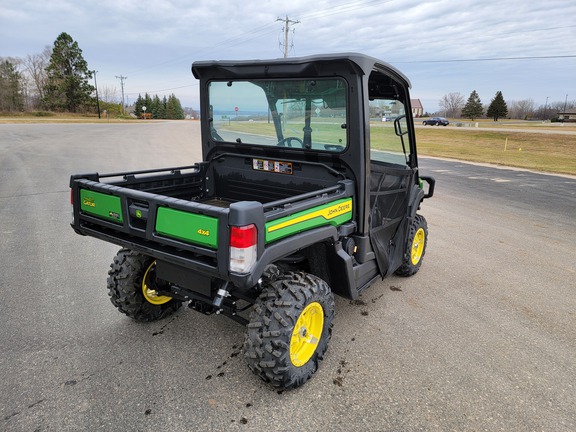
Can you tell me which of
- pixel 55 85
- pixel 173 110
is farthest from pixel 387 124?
pixel 173 110

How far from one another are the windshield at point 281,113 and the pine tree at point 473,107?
86714 millimetres

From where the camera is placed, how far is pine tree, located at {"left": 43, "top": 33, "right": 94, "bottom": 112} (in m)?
60.7

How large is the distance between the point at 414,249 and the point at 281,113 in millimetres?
2156

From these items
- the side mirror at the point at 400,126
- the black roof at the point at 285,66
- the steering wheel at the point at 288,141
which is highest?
the black roof at the point at 285,66

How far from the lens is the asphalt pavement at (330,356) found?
243 cm

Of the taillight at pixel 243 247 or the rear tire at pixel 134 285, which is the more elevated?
the taillight at pixel 243 247

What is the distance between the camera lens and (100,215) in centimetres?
295

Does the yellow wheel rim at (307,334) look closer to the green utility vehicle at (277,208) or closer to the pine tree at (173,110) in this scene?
the green utility vehicle at (277,208)

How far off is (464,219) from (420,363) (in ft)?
16.8

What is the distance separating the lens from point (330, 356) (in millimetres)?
3057

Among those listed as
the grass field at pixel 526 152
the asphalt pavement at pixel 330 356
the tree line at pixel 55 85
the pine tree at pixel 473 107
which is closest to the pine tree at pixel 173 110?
the tree line at pixel 55 85

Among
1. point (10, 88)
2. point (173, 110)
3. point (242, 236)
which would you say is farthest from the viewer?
point (173, 110)

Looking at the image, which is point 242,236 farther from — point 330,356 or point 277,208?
point 330,356

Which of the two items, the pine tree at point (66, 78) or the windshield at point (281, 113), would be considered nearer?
the windshield at point (281, 113)
